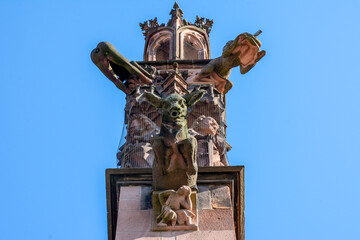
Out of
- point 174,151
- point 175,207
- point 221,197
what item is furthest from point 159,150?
point 221,197

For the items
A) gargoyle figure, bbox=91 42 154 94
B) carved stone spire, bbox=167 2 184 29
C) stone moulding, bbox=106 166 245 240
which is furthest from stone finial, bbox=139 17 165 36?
stone moulding, bbox=106 166 245 240

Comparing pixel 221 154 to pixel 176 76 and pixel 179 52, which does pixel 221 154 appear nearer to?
pixel 176 76

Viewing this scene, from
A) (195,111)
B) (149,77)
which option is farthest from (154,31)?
(195,111)

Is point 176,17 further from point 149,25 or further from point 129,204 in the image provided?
point 129,204

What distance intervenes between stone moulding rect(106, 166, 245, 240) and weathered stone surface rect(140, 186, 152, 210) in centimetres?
11

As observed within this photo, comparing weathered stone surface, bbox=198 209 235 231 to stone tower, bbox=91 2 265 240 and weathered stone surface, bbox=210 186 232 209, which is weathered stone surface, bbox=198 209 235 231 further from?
weathered stone surface, bbox=210 186 232 209

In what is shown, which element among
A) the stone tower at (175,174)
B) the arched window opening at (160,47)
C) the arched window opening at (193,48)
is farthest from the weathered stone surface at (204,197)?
the arched window opening at (160,47)

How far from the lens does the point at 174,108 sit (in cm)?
1089

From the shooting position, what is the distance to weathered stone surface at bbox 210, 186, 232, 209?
10992 millimetres

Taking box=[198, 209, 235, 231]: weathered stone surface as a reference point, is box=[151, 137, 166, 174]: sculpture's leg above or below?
above

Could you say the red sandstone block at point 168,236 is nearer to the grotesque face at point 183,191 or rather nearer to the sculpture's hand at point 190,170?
the grotesque face at point 183,191

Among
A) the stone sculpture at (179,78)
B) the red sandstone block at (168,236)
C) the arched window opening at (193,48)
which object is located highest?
the arched window opening at (193,48)

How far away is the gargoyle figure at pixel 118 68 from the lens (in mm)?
15844

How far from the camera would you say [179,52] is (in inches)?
758
